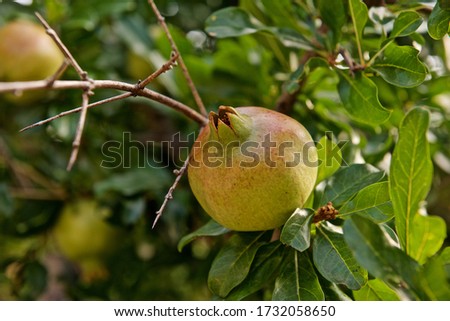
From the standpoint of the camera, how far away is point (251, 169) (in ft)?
2.25

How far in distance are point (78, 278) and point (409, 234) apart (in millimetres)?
1393

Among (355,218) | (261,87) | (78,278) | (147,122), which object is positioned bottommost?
(78,278)

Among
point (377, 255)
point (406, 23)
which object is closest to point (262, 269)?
point (377, 255)

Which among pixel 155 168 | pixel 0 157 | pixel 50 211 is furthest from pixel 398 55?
pixel 0 157

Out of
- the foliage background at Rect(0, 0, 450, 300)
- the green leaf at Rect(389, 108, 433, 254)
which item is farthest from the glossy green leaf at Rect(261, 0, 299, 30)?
the green leaf at Rect(389, 108, 433, 254)

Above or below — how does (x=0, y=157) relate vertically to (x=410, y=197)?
below

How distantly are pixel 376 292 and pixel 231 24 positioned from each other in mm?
523

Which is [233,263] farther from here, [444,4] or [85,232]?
[85,232]

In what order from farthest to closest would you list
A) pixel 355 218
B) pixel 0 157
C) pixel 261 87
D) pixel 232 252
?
pixel 0 157
pixel 261 87
pixel 232 252
pixel 355 218

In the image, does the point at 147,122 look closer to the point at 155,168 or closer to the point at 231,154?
the point at 155,168

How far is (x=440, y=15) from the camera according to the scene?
73 centimetres

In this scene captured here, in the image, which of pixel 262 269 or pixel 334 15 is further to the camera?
pixel 334 15

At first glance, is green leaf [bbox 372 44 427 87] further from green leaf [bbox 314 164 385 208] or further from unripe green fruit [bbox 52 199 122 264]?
unripe green fruit [bbox 52 199 122 264]

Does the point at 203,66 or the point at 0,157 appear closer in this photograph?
the point at 203,66
